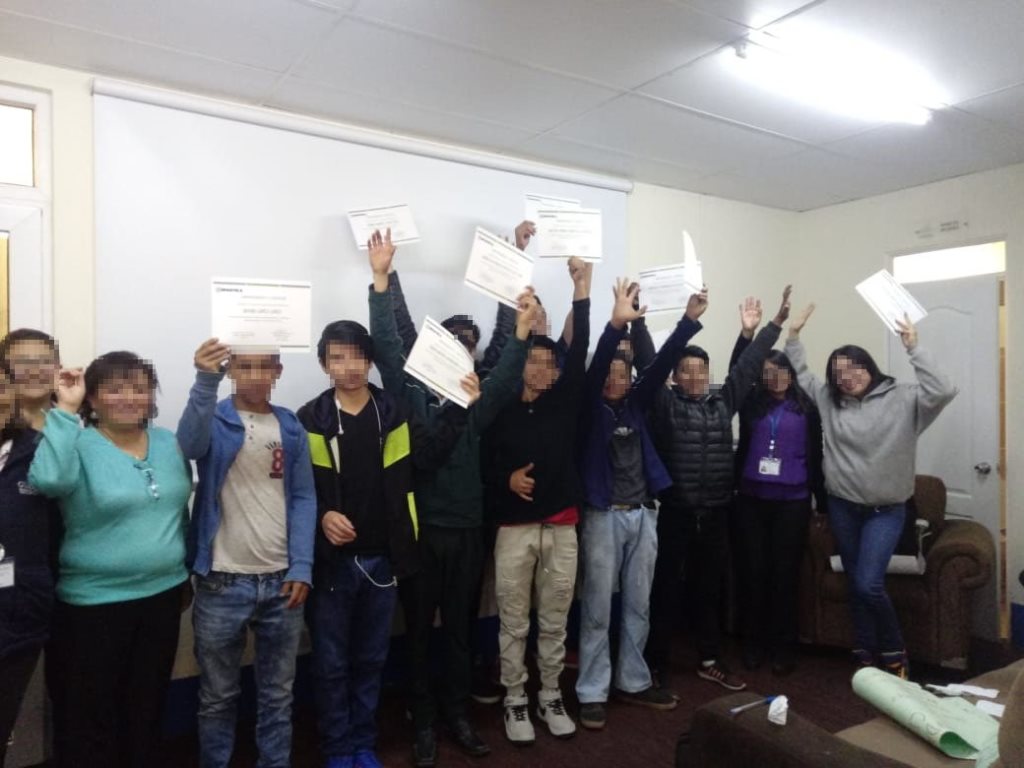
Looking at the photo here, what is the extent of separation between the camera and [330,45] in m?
2.34

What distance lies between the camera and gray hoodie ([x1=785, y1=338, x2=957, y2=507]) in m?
2.95

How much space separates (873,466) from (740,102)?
1579 mm

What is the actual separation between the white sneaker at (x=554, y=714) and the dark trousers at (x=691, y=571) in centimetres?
55

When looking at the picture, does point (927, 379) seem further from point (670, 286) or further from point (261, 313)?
point (261, 313)

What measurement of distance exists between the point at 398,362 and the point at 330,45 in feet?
3.45

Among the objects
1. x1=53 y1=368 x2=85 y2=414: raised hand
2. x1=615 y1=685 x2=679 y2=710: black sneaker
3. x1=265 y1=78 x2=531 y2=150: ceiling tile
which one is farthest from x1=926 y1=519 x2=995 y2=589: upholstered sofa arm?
x1=53 y1=368 x2=85 y2=414: raised hand


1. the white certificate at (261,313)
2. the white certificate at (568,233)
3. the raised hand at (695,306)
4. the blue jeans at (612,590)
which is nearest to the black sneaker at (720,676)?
the blue jeans at (612,590)

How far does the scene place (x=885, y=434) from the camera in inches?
119

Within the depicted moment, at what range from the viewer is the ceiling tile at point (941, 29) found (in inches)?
83.1

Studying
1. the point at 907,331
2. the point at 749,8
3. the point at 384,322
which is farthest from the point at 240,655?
the point at 907,331

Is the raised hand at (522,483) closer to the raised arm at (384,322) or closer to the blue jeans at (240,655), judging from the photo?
the raised arm at (384,322)

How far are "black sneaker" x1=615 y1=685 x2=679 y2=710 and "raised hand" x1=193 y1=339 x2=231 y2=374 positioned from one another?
2.03 metres

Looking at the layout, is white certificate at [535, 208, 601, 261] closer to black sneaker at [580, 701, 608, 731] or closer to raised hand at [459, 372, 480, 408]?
raised hand at [459, 372, 480, 408]

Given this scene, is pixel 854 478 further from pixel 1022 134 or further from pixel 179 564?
pixel 179 564
